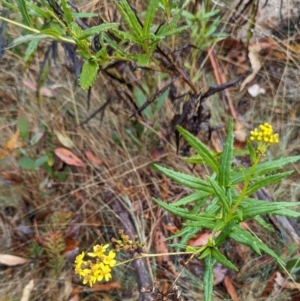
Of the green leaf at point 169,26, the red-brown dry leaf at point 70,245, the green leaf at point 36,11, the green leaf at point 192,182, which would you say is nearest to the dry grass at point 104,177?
the red-brown dry leaf at point 70,245

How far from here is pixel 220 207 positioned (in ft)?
4.34

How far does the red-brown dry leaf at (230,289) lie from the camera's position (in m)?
1.74

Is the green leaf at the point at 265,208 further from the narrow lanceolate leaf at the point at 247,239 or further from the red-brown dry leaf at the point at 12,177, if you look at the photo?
the red-brown dry leaf at the point at 12,177

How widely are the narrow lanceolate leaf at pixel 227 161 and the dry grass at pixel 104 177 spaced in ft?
2.16

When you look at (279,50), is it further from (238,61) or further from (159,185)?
(159,185)

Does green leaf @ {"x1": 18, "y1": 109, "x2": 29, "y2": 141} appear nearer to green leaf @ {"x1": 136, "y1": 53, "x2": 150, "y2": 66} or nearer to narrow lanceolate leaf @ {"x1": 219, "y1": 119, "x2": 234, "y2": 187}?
green leaf @ {"x1": 136, "y1": 53, "x2": 150, "y2": 66}

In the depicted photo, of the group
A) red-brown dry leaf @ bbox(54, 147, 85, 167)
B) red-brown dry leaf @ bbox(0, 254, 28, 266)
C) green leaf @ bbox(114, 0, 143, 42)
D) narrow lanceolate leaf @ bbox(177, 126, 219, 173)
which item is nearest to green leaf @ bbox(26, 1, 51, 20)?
green leaf @ bbox(114, 0, 143, 42)

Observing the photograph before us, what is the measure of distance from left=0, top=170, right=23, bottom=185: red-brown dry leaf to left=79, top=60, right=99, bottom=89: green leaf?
0.88 metres

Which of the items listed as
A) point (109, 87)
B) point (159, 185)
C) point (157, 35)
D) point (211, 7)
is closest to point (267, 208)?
point (157, 35)

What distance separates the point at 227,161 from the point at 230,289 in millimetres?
741

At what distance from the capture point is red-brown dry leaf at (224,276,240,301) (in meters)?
1.74

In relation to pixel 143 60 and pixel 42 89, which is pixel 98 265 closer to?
pixel 143 60

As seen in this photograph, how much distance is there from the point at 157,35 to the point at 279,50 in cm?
107

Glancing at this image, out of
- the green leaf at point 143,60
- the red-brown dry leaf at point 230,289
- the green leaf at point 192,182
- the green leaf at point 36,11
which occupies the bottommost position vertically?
the red-brown dry leaf at point 230,289
